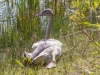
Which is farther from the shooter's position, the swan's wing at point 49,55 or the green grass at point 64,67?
the swan's wing at point 49,55

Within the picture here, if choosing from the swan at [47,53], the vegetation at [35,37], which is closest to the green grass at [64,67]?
the vegetation at [35,37]

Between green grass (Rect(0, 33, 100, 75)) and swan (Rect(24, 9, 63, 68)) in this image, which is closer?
green grass (Rect(0, 33, 100, 75))

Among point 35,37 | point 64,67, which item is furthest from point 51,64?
point 35,37

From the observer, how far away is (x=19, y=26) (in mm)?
7398

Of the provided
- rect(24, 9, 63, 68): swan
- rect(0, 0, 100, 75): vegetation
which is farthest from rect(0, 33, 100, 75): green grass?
rect(24, 9, 63, 68): swan

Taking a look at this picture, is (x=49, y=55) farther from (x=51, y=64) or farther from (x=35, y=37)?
(x=35, y=37)

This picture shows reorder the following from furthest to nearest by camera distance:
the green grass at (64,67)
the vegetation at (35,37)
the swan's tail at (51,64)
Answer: the vegetation at (35,37)
the swan's tail at (51,64)
the green grass at (64,67)

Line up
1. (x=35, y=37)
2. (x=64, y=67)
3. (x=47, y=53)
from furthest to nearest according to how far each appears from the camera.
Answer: (x=35, y=37), (x=47, y=53), (x=64, y=67)

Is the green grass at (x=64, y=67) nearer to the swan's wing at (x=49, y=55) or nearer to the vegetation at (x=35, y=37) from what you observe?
the vegetation at (x=35, y=37)

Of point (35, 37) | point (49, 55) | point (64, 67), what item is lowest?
point (64, 67)

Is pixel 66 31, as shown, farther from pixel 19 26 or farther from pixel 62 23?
pixel 19 26

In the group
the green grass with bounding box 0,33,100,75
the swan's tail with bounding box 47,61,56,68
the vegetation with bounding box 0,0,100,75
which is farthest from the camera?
the vegetation with bounding box 0,0,100,75

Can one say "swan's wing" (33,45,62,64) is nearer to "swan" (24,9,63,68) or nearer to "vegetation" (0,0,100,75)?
"swan" (24,9,63,68)

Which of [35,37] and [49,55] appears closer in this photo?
[49,55]
